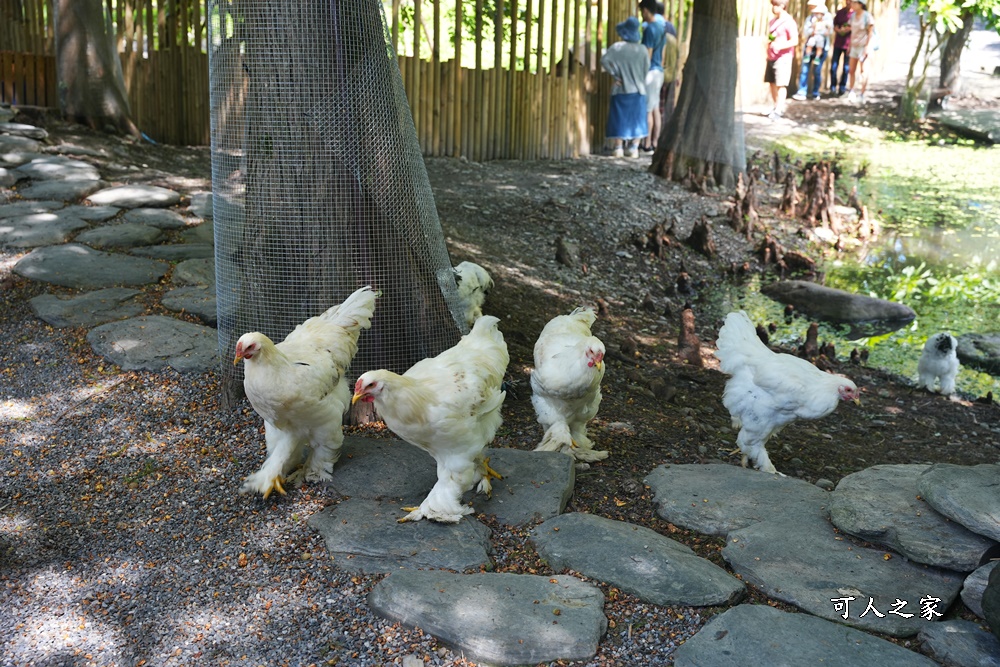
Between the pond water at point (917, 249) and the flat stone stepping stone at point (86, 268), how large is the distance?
563cm

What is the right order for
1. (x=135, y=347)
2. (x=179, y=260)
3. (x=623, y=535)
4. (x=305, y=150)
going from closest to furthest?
(x=623, y=535)
(x=305, y=150)
(x=135, y=347)
(x=179, y=260)

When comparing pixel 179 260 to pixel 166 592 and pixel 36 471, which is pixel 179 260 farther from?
pixel 166 592

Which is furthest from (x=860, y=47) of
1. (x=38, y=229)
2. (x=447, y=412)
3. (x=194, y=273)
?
(x=447, y=412)

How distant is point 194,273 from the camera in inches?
276

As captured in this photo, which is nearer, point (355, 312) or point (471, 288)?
point (355, 312)

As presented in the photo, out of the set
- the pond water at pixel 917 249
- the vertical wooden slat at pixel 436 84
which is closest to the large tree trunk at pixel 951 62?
the pond water at pixel 917 249

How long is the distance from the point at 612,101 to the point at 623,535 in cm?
1089

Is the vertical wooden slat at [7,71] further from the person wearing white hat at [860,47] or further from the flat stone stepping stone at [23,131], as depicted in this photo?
the person wearing white hat at [860,47]

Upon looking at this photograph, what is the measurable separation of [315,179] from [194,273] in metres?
2.50

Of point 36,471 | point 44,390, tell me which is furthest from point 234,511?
point 44,390

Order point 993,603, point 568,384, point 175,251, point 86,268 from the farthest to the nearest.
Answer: point 175,251 → point 86,268 → point 568,384 → point 993,603

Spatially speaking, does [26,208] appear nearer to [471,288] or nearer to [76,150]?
[76,150]

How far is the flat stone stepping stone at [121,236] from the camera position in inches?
297

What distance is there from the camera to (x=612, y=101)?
13789mm
